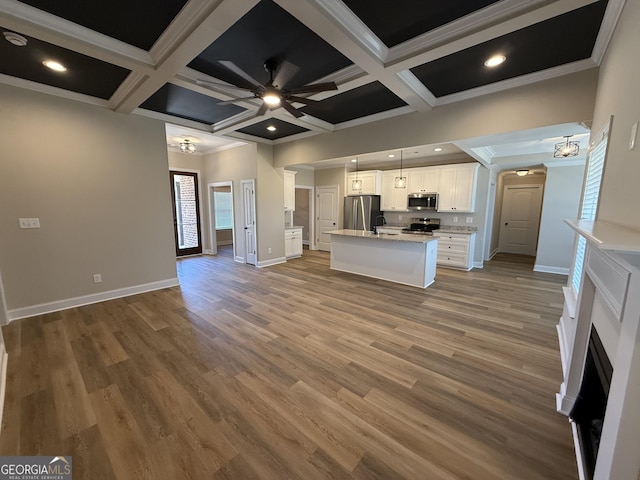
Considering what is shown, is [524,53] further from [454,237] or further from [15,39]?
[15,39]

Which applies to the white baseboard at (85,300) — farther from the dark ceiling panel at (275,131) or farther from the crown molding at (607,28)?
the crown molding at (607,28)

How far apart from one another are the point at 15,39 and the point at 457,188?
23.2 feet

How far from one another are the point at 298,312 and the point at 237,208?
3.98m

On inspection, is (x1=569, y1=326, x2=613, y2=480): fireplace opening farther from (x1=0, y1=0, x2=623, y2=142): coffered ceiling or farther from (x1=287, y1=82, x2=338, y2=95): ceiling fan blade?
(x1=287, y1=82, x2=338, y2=95): ceiling fan blade

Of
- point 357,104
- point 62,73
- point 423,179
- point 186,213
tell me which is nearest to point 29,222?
point 62,73

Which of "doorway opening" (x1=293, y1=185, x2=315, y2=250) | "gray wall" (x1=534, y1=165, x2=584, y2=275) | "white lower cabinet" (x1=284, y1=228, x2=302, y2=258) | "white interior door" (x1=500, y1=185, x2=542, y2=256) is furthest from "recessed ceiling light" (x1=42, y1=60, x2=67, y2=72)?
"white interior door" (x1=500, y1=185, x2=542, y2=256)

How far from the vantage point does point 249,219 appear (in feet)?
20.7

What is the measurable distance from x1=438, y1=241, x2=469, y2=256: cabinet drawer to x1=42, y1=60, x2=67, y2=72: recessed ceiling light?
7.04 metres

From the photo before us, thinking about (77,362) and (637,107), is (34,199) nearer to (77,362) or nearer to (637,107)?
(77,362)

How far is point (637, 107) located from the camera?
1.35 metres

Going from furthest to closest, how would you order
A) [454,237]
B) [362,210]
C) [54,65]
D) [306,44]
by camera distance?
[362,210]
[454,237]
[54,65]
[306,44]

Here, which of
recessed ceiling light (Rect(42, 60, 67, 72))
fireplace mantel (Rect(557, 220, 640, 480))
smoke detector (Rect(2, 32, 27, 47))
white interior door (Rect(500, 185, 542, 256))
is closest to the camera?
fireplace mantel (Rect(557, 220, 640, 480))

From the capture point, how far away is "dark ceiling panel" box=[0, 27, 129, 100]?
8.13ft

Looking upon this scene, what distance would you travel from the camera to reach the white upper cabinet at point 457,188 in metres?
5.87
